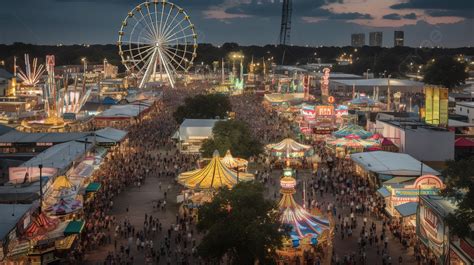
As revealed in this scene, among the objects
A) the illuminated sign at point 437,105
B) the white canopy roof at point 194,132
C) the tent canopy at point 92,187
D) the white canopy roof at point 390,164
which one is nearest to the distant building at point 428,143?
the illuminated sign at point 437,105

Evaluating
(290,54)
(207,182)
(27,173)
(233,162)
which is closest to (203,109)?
(233,162)

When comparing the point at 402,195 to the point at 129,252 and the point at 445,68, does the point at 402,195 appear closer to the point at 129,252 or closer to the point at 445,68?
the point at 129,252

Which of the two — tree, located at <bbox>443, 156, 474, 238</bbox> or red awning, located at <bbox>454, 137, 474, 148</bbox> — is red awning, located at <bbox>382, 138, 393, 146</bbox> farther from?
tree, located at <bbox>443, 156, 474, 238</bbox>

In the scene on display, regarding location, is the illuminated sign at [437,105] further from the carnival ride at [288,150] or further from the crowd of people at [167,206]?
the carnival ride at [288,150]

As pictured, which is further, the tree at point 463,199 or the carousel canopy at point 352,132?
the carousel canopy at point 352,132

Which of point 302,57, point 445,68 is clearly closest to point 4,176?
point 445,68

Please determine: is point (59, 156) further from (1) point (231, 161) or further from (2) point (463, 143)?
(2) point (463, 143)
